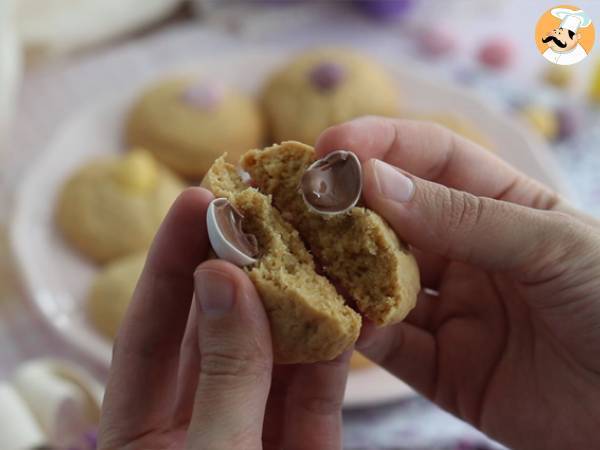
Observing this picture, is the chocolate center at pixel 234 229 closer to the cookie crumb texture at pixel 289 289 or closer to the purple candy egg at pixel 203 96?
the cookie crumb texture at pixel 289 289

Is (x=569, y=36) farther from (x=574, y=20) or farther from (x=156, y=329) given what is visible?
(x=156, y=329)

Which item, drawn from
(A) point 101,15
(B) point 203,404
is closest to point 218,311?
(B) point 203,404

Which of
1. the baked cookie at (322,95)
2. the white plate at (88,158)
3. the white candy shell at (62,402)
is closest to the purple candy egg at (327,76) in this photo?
the baked cookie at (322,95)

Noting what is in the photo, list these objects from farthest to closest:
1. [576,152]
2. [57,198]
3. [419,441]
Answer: [576,152]
[57,198]
[419,441]

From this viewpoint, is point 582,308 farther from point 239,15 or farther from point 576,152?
point 239,15

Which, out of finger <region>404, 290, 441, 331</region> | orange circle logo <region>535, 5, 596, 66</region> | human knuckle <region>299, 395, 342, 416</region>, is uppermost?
orange circle logo <region>535, 5, 596, 66</region>

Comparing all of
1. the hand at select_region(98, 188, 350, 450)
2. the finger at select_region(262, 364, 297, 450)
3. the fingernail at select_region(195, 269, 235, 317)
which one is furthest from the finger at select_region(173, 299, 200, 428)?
the fingernail at select_region(195, 269, 235, 317)

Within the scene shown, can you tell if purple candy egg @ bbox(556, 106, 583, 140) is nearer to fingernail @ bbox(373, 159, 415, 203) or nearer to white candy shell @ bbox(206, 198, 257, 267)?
fingernail @ bbox(373, 159, 415, 203)
